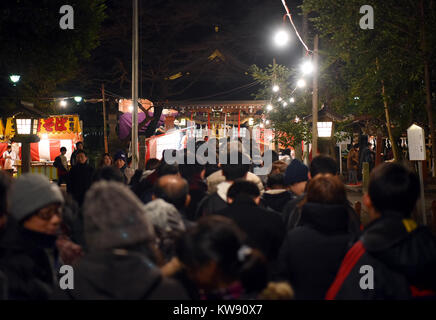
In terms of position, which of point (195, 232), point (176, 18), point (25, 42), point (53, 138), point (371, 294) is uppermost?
point (176, 18)

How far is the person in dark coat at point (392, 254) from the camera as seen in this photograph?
296 cm

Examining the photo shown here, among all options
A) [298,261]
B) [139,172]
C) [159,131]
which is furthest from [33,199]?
[159,131]

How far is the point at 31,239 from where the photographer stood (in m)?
3.14

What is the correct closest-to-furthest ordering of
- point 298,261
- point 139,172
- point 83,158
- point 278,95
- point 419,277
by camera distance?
point 419,277, point 298,261, point 139,172, point 83,158, point 278,95

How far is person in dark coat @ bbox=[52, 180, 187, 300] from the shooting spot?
2352mm

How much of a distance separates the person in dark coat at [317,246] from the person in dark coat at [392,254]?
19.3 inches

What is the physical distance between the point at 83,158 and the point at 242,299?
9087 mm

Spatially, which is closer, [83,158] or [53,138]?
[83,158]

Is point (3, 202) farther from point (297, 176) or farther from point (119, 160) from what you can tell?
point (119, 160)

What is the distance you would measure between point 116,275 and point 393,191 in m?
1.95

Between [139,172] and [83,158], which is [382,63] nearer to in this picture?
[139,172]

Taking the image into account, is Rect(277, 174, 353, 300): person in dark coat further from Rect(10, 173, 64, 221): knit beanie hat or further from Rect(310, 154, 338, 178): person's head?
Rect(310, 154, 338, 178): person's head

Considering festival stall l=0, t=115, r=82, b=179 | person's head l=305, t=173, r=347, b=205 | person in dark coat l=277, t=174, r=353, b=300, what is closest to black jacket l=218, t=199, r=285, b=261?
person in dark coat l=277, t=174, r=353, b=300

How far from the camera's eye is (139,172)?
8.75m
